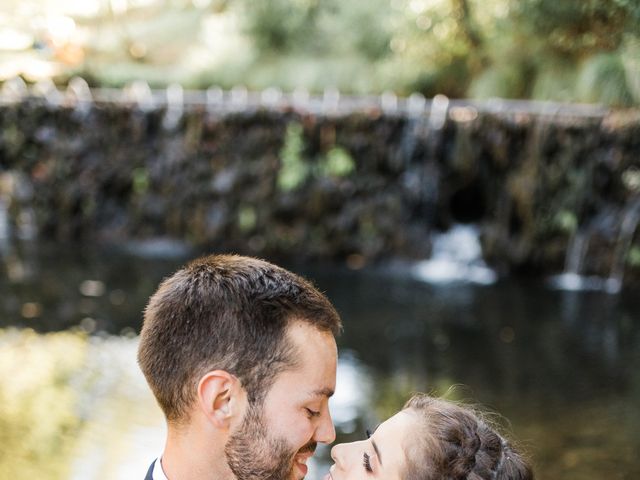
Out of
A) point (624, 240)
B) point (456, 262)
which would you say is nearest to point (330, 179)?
point (456, 262)

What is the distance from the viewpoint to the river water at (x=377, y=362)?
6059 mm

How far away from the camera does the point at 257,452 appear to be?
1944 mm

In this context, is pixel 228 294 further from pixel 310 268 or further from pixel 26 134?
pixel 26 134

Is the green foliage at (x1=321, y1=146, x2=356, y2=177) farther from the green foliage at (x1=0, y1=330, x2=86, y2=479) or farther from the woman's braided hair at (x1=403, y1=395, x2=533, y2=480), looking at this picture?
the woman's braided hair at (x1=403, y1=395, x2=533, y2=480)

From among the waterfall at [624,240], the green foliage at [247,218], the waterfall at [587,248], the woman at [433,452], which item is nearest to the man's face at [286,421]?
the woman at [433,452]

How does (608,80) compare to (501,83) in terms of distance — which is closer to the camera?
(608,80)

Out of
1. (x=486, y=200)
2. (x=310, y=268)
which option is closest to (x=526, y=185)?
(x=486, y=200)

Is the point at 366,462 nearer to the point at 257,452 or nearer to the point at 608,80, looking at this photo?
the point at 257,452

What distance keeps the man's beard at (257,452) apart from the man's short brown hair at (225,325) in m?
0.07

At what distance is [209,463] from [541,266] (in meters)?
10.2

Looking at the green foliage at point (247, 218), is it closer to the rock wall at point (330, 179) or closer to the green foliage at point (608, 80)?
the rock wall at point (330, 179)

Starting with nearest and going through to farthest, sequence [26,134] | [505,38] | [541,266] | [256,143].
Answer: [541,266] → [256,143] → [26,134] → [505,38]

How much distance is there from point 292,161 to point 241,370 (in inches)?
419

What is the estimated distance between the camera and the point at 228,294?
6.47ft
